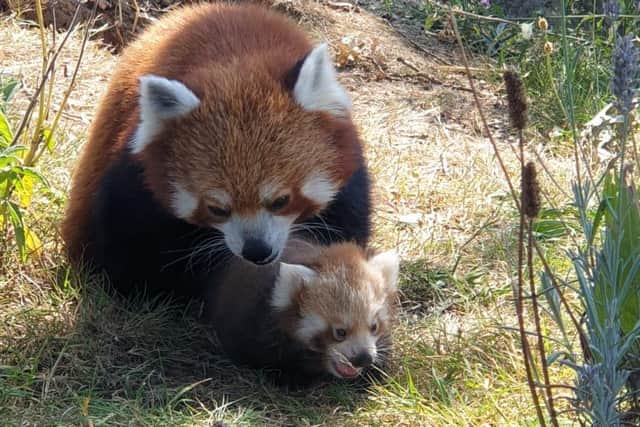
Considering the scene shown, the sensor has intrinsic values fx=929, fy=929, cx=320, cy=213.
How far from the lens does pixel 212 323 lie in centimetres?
395

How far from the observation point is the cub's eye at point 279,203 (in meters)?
3.49

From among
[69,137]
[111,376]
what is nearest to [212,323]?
[111,376]

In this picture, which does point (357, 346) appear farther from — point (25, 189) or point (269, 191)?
point (25, 189)

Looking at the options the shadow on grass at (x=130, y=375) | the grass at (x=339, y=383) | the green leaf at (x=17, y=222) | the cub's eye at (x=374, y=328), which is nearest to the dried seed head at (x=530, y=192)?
the grass at (x=339, y=383)

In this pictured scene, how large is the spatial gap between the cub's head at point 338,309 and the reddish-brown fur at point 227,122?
0.84 ft

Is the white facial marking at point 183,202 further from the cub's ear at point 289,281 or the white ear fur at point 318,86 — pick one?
the white ear fur at point 318,86

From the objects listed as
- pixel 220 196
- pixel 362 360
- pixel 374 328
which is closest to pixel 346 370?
pixel 362 360

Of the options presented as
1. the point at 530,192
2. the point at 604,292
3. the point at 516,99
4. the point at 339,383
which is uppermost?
the point at 516,99

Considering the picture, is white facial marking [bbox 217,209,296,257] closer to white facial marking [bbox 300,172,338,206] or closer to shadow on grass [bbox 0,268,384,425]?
white facial marking [bbox 300,172,338,206]

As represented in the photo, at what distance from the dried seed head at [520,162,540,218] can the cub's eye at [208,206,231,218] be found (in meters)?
1.71

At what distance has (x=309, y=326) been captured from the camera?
3.57 metres

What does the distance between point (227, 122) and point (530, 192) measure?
1.75 meters

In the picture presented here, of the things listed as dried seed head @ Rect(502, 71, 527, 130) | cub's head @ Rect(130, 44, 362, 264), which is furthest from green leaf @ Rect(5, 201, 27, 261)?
dried seed head @ Rect(502, 71, 527, 130)

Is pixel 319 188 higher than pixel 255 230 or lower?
higher
